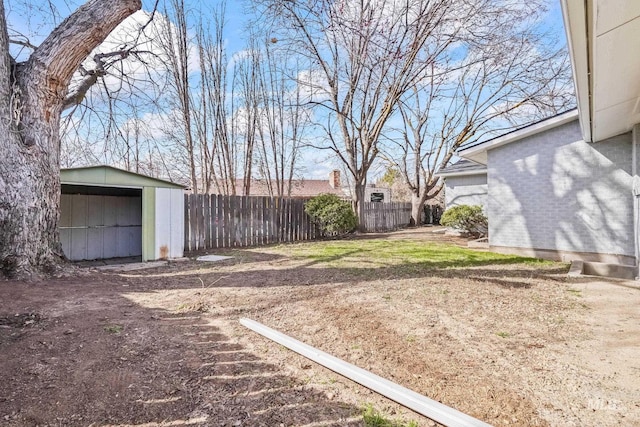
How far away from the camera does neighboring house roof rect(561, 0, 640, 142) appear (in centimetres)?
272

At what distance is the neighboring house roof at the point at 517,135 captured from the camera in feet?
24.8

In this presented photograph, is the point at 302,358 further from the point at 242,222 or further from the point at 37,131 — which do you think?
the point at 242,222

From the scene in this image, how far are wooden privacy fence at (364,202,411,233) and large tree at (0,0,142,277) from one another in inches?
466

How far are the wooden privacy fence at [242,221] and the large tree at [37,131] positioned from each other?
370 cm

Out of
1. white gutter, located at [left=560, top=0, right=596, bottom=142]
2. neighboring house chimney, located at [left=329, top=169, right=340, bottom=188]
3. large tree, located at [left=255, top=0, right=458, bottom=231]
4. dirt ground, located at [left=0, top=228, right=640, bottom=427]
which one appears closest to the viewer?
dirt ground, located at [left=0, top=228, right=640, bottom=427]

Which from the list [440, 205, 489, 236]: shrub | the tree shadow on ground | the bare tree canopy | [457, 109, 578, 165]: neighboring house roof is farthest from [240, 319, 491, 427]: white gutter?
[440, 205, 489, 236]: shrub

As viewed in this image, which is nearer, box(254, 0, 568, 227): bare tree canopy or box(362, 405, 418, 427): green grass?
box(362, 405, 418, 427): green grass

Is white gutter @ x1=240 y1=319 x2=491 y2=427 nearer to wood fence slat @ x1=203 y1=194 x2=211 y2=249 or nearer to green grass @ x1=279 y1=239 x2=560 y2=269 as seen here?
green grass @ x1=279 y1=239 x2=560 y2=269

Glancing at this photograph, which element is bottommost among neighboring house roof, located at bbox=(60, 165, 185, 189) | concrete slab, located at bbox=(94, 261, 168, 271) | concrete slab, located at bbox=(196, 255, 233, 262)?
concrete slab, located at bbox=(94, 261, 168, 271)

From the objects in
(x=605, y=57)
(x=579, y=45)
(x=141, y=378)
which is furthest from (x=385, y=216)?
(x=141, y=378)

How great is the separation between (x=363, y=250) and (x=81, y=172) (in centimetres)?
658

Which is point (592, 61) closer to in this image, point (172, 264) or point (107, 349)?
point (107, 349)

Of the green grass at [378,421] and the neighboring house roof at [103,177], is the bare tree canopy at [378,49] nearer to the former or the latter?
the neighboring house roof at [103,177]

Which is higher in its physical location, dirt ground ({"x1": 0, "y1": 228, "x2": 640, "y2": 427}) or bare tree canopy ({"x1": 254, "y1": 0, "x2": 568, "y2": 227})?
bare tree canopy ({"x1": 254, "y1": 0, "x2": 568, "y2": 227})
